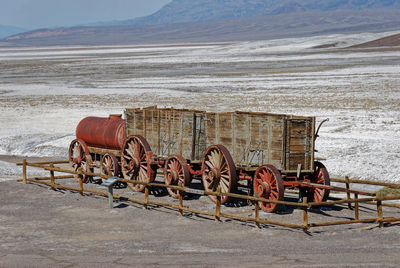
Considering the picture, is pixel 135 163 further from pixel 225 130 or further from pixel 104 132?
pixel 225 130

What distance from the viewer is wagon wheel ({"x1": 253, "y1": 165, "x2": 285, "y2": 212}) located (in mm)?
16484

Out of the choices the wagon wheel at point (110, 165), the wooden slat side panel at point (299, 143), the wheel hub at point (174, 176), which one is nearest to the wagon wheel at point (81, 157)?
the wagon wheel at point (110, 165)

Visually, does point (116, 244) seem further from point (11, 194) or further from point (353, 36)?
point (353, 36)

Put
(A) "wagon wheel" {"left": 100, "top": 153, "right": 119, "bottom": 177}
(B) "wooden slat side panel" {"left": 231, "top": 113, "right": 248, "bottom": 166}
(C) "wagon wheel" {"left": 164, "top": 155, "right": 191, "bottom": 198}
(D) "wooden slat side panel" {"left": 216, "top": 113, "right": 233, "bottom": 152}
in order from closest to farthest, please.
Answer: (B) "wooden slat side panel" {"left": 231, "top": 113, "right": 248, "bottom": 166} → (D) "wooden slat side panel" {"left": 216, "top": 113, "right": 233, "bottom": 152} → (C) "wagon wheel" {"left": 164, "top": 155, "right": 191, "bottom": 198} → (A) "wagon wheel" {"left": 100, "top": 153, "right": 119, "bottom": 177}

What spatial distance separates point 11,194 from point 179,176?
5.70 metres

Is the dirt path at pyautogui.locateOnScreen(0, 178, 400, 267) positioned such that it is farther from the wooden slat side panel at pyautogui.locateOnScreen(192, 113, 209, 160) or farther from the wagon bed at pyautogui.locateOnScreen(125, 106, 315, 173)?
the wooden slat side panel at pyautogui.locateOnScreen(192, 113, 209, 160)

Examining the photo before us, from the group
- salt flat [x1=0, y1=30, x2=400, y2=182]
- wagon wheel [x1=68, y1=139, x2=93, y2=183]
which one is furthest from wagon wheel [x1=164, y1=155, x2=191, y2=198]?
salt flat [x1=0, y1=30, x2=400, y2=182]

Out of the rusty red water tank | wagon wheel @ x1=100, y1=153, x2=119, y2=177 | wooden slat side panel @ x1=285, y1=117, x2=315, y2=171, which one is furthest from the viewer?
the rusty red water tank

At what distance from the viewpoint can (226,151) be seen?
1786 centimetres

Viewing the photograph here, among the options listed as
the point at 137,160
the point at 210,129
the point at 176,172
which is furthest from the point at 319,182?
the point at 137,160

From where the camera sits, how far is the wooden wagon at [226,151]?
17.1 meters

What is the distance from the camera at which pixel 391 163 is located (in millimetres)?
23812

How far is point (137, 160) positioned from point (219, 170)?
3.81m

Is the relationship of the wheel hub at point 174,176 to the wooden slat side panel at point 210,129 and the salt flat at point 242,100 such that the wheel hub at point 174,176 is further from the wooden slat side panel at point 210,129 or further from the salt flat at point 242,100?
the salt flat at point 242,100
